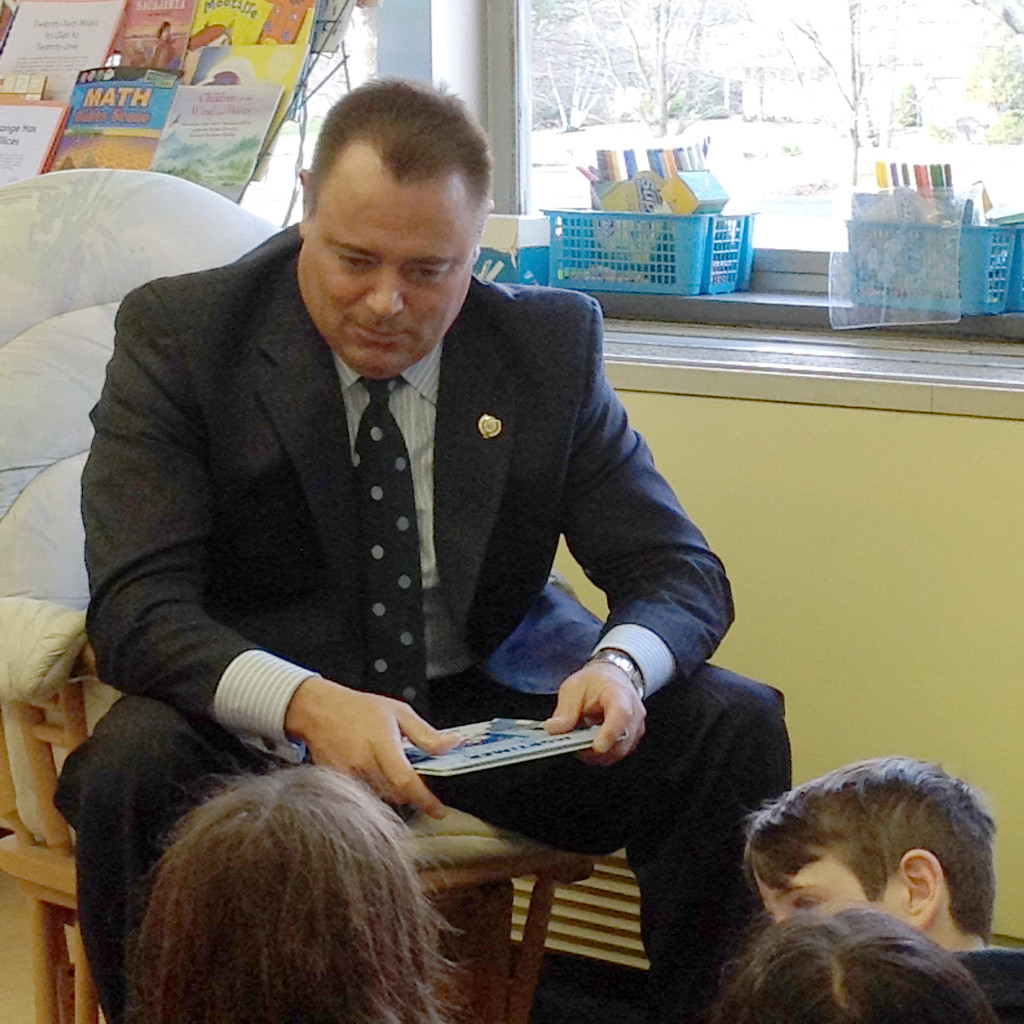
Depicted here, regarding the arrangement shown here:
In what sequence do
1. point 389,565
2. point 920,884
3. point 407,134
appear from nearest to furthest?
point 920,884 < point 407,134 < point 389,565

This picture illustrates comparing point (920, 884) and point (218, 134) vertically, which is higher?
point (218, 134)

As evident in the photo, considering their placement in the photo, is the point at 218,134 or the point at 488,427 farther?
the point at 218,134

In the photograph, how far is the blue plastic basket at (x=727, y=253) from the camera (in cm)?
254

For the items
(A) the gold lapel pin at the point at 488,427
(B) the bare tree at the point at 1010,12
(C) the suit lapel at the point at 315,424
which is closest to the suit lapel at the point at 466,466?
(A) the gold lapel pin at the point at 488,427

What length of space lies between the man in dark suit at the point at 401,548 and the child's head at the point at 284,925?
0.49 meters

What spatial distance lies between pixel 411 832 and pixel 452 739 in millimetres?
155

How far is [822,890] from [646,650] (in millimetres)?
363

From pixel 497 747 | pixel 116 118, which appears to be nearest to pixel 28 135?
pixel 116 118

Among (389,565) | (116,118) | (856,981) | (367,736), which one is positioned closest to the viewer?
(856,981)

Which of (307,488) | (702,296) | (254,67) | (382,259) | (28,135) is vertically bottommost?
(307,488)

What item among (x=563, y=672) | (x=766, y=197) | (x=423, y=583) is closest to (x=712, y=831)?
(x=563, y=672)

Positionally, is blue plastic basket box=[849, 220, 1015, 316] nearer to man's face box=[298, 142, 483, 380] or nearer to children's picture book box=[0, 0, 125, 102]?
man's face box=[298, 142, 483, 380]

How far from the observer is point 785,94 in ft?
8.29

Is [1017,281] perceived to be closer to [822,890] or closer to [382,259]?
[382,259]
